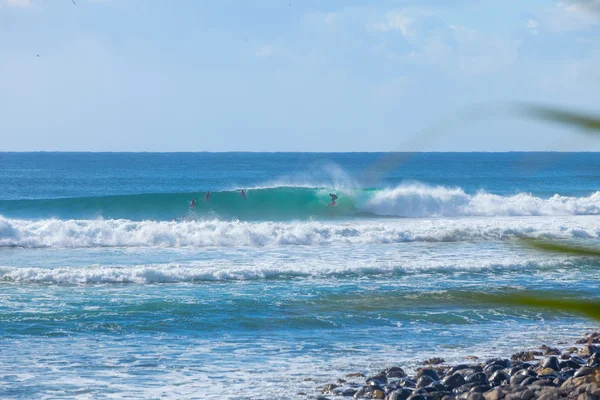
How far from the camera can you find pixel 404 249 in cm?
2138

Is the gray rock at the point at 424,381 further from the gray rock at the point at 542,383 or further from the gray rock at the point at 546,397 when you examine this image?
the gray rock at the point at 546,397

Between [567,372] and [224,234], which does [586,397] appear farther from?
[224,234]

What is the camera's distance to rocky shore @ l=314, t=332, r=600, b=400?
23.1 feet

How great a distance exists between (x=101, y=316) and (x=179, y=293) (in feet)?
8.09

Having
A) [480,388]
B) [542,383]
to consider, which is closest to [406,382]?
[480,388]

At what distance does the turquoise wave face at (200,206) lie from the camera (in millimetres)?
34531

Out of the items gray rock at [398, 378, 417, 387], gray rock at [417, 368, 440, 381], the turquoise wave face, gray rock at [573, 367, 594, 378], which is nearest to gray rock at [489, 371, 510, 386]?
gray rock at [417, 368, 440, 381]

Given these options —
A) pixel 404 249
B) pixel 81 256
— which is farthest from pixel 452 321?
pixel 81 256

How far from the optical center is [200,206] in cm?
3781

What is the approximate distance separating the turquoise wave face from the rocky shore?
2447 centimetres

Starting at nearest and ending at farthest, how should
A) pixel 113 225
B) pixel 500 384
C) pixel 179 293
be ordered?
pixel 500 384 < pixel 179 293 < pixel 113 225

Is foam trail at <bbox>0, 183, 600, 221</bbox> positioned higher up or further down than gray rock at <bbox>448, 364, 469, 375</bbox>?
higher up

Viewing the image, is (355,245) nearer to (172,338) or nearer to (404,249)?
(404,249)

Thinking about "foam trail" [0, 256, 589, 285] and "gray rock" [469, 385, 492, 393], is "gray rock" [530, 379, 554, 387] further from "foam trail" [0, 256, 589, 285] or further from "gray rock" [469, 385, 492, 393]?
"foam trail" [0, 256, 589, 285]
